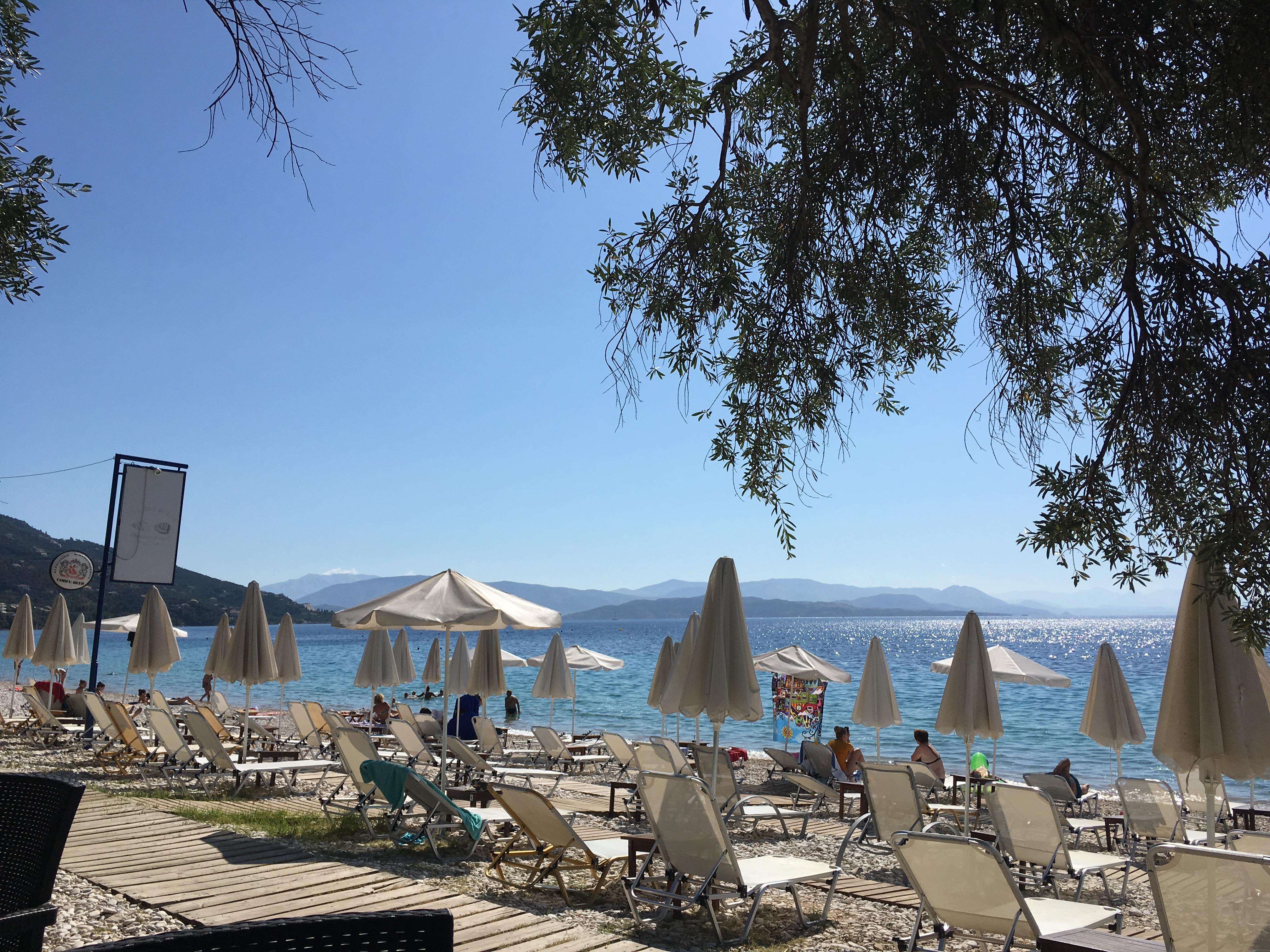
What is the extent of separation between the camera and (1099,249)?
496cm

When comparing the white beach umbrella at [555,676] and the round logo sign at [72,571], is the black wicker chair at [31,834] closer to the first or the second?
the white beach umbrella at [555,676]

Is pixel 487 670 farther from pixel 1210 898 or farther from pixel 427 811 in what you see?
pixel 1210 898

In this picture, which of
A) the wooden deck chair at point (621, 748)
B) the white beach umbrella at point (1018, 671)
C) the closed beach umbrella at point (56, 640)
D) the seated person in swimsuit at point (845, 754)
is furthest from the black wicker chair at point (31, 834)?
the closed beach umbrella at point (56, 640)

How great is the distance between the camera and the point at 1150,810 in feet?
25.2

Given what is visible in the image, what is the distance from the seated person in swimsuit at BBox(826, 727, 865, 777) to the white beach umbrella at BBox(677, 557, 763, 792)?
4.87m

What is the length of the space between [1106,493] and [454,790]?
248 inches

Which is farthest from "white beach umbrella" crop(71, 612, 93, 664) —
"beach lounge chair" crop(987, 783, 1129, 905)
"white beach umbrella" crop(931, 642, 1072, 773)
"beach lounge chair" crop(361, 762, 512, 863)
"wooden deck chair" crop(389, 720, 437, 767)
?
"beach lounge chair" crop(987, 783, 1129, 905)

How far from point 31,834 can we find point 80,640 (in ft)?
62.0

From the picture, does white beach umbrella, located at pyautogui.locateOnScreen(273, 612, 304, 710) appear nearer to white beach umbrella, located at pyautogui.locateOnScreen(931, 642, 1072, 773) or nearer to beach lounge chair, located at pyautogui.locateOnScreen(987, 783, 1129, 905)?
white beach umbrella, located at pyautogui.locateOnScreen(931, 642, 1072, 773)

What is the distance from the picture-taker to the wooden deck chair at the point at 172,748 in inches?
397

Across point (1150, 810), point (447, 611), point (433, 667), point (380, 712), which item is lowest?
point (380, 712)

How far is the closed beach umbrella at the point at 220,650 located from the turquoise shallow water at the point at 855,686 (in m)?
10.6

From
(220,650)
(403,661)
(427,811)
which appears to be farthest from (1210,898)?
(403,661)

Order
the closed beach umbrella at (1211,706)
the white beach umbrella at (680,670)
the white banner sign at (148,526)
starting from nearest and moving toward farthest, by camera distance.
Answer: the closed beach umbrella at (1211,706) → the white beach umbrella at (680,670) → the white banner sign at (148,526)
